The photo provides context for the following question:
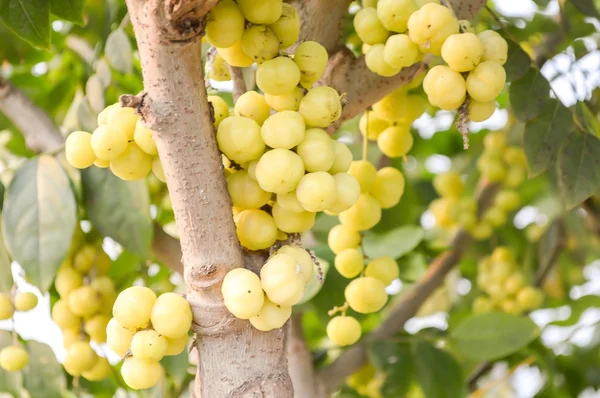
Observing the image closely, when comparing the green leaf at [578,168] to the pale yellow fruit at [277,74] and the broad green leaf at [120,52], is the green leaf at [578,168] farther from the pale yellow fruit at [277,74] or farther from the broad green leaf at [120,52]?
the broad green leaf at [120,52]

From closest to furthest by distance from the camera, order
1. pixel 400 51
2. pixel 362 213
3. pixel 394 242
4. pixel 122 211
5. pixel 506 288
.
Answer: pixel 400 51 < pixel 362 213 < pixel 122 211 < pixel 394 242 < pixel 506 288

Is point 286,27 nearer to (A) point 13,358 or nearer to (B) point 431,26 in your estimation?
(B) point 431,26

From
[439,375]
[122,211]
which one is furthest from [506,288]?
[122,211]

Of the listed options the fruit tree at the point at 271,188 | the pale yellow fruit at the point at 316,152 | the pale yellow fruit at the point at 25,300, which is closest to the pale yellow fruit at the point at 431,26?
the fruit tree at the point at 271,188

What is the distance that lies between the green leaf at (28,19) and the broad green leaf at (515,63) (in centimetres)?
40

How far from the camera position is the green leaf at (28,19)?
54cm

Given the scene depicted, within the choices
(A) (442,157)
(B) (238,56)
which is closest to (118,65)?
(B) (238,56)

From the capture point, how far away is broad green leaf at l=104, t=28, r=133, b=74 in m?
0.74

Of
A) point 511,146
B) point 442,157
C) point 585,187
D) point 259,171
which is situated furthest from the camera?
point 442,157

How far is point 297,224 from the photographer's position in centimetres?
44

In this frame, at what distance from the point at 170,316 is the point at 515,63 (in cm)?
40

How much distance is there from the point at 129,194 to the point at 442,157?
82 centimetres

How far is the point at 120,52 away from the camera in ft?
2.42

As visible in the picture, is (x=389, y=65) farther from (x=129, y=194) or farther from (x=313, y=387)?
(x=313, y=387)
